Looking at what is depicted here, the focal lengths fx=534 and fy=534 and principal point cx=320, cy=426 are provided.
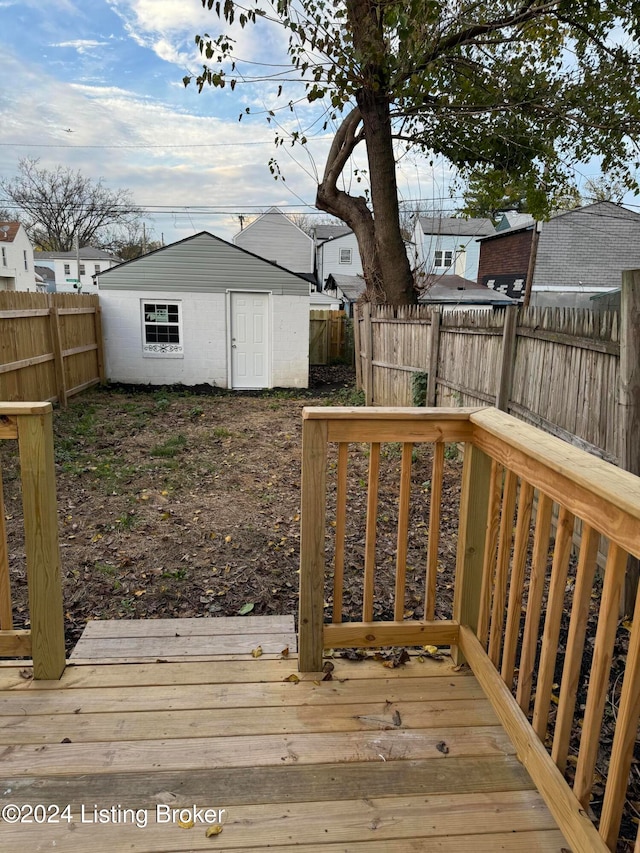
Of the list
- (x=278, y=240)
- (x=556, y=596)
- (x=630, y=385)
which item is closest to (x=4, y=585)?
(x=556, y=596)

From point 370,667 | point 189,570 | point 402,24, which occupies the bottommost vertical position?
point 189,570

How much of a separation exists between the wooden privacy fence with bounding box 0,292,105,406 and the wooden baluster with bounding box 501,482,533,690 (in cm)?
726

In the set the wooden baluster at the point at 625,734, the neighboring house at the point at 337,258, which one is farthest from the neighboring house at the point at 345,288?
the wooden baluster at the point at 625,734

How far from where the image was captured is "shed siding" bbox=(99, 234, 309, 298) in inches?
459

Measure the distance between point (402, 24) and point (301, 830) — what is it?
6635mm

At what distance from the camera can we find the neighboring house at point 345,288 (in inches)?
1070

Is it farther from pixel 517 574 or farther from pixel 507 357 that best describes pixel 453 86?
pixel 517 574

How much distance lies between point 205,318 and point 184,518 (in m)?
8.26

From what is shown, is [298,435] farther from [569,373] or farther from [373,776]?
[373,776]

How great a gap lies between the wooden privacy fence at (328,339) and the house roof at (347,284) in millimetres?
10119

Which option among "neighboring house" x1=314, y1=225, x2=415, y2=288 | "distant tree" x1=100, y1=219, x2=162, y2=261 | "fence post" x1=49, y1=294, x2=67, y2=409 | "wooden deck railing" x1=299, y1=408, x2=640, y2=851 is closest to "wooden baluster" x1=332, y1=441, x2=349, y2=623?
"wooden deck railing" x1=299, y1=408, x2=640, y2=851

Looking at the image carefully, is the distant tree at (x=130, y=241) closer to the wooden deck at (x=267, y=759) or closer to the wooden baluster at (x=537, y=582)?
the wooden deck at (x=267, y=759)

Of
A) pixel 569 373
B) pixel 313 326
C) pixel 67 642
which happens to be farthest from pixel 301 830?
pixel 313 326

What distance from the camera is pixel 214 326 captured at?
12.0 m
